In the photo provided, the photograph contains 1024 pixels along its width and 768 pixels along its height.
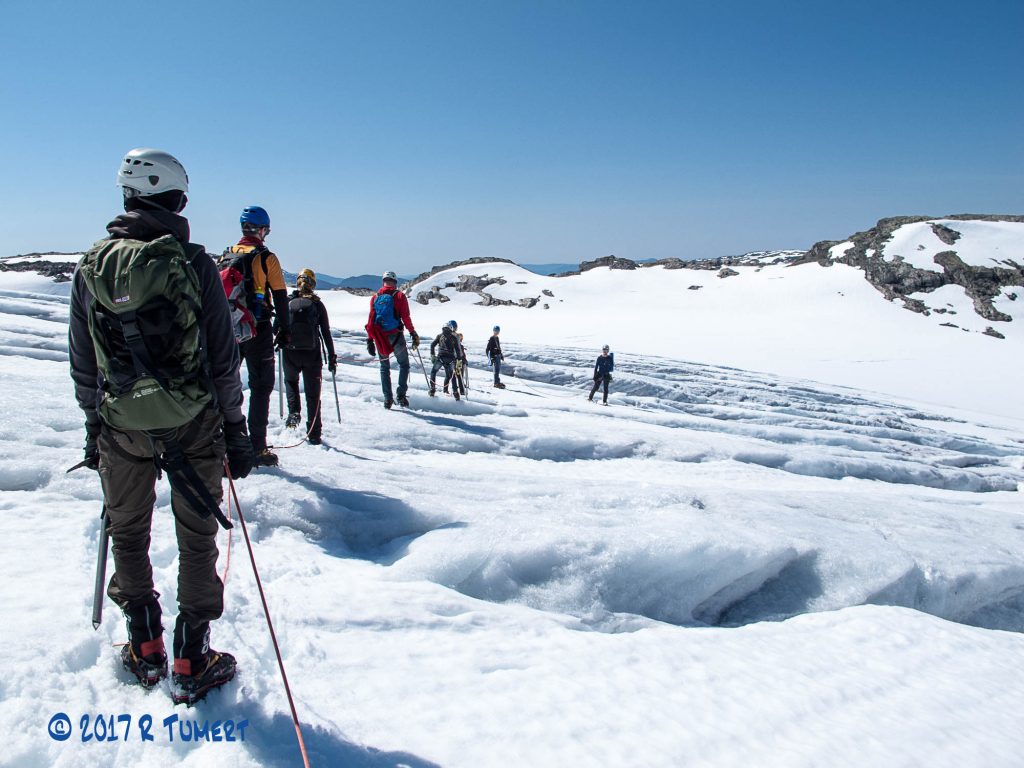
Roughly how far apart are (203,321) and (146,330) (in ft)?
0.88

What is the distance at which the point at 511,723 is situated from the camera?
3.38 meters

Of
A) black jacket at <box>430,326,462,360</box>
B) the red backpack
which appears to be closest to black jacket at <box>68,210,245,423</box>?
the red backpack

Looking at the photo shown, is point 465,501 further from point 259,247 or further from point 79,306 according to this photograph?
point 79,306

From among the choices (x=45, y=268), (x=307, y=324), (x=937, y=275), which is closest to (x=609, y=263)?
(x=937, y=275)

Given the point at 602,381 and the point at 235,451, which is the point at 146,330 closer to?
the point at 235,451

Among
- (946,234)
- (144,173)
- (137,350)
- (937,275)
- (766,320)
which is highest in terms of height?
(946,234)

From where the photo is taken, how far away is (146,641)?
3.09m

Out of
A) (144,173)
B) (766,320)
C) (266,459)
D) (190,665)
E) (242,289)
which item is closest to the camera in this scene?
(144,173)

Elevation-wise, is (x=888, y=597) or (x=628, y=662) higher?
(x=628, y=662)

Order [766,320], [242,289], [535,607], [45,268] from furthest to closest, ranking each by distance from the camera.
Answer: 1. [766,320]
2. [45,268]
3. [242,289]
4. [535,607]

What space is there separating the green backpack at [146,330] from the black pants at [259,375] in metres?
3.69

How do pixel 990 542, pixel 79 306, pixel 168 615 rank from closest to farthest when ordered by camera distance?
pixel 79 306 → pixel 168 615 → pixel 990 542

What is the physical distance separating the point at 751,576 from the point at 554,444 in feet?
17.1

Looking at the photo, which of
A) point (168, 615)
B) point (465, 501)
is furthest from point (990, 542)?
point (168, 615)
